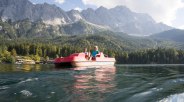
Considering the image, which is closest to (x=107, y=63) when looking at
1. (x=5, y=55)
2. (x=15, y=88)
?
(x=15, y=88)

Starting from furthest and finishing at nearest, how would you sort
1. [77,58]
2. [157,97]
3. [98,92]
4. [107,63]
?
[107,63] < [77,58] < [98,92] < [157,97]

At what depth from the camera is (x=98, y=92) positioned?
18.9m

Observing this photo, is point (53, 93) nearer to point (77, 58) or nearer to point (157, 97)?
point (157, 97)

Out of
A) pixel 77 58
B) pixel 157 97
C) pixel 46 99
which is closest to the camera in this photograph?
pixel 46 99

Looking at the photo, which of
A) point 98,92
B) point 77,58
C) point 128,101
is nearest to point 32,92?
point 98,92

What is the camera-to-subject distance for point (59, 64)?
5772cm

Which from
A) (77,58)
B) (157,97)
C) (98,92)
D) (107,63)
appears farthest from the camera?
(107,63)

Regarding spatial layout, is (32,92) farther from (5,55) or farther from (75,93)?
(5,55)

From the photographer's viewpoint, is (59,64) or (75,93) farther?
(59,64)

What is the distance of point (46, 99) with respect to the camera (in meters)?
15.9

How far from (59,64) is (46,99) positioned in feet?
138

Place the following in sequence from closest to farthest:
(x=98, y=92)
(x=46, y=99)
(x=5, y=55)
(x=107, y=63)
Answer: (x=46, y=99)
(x=98, y=92)
(x=107, y=63)
(x=5, y=55)

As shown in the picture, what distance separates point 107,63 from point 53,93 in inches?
2247

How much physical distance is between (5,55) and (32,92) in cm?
18542
